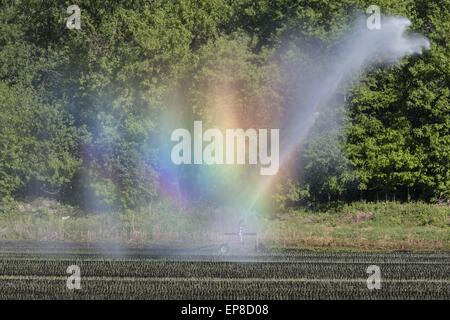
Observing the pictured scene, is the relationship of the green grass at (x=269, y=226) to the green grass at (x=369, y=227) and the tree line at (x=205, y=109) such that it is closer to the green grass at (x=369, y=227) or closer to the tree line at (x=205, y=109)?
the green grass at (x=369, y=227)

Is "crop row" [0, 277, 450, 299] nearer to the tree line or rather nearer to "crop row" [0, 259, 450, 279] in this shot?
"crop row" [0, 259, 450, 279]

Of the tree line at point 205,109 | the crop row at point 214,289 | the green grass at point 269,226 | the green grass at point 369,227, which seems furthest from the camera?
the tree line at point 205,109

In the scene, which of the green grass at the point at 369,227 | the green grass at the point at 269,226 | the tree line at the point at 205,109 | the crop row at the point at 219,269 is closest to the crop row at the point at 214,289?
the crop row at the point at 219,269

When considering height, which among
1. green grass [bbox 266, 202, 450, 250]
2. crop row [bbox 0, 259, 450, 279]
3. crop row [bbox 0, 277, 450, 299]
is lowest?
crop row [bbox 0, 277, 450, 299]

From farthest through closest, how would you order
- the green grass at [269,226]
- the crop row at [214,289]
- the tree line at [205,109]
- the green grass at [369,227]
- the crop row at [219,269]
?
1. the tree line at [205,109]
2. the green grass at [269,226]
3. the green grass at [369,227]
4. the crop row at [219,269]
5. the crop row at [214,289]

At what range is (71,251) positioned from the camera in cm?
4603

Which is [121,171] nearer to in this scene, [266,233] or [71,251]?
[266,233]

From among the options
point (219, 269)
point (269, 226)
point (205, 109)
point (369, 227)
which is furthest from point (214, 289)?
point (205, 109)

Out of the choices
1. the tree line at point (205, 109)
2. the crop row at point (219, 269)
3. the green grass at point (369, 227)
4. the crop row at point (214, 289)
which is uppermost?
the tree line at point (205, 109)

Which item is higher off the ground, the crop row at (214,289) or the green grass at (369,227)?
the green grass at (369,227)

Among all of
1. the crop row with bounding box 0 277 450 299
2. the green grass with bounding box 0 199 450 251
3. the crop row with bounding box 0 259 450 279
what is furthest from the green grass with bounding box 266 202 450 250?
the crop row with bounding box 0 277 450 299

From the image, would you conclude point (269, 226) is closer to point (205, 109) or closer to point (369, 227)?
point (369, 227)
